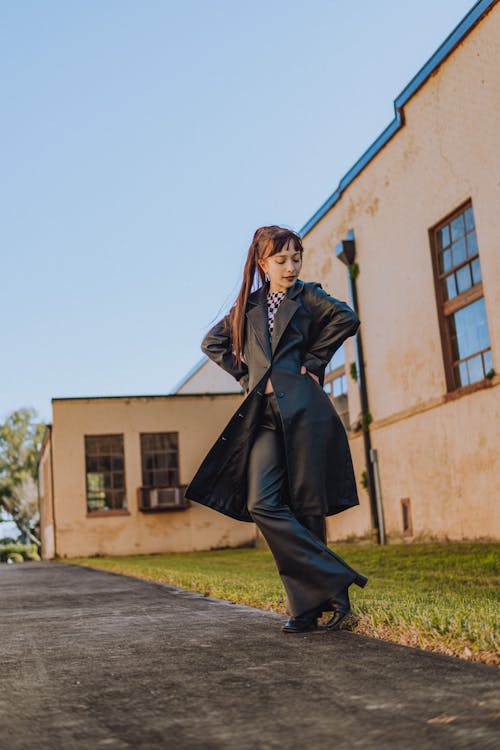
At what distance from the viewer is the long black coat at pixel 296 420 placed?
3951mm

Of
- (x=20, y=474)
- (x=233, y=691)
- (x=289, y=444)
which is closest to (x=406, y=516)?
(x=289, y=444)

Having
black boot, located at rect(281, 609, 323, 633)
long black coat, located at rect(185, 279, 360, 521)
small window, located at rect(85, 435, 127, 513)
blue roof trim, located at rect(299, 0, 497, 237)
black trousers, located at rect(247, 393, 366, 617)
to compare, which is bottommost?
black boot, located at rect(281, 609, 323, 633)

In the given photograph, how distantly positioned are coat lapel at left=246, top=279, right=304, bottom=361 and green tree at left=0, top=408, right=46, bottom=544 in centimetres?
5424

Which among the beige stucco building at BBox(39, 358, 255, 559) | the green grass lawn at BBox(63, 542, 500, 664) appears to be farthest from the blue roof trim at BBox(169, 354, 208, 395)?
the green grass lawn at BBox(63, 542, 500, 664)

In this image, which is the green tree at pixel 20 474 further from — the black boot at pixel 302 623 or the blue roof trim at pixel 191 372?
the black boot at pixel 302 623

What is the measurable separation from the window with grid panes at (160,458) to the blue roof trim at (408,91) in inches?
326

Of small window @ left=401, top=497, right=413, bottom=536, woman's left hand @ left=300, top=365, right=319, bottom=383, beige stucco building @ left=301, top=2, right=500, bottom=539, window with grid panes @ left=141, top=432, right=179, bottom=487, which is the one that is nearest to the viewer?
woman's left hand @ left=300, top=365, right=319, bottom=383

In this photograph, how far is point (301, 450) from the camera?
3945 millimetres

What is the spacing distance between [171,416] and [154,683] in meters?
21.4

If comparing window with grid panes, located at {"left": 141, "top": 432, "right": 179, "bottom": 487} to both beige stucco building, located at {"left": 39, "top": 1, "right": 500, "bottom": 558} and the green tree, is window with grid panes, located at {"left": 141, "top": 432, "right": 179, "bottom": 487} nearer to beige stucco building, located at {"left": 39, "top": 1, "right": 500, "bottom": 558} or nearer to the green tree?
beige stucco building, located at {"left": 39, "top": 1, "right": 500, "bottom": 558}

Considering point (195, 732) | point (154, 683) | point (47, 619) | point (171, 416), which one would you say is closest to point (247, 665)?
point (154, 683)

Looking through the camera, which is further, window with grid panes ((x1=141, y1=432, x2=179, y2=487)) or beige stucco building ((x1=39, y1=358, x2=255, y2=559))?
window with grid panes ((x1=141, y1=432, x2=179, y2=487))

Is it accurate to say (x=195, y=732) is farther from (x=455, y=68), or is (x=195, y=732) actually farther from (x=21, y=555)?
(x=21, y=555)

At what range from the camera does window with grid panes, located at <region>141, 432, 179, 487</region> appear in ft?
77.8
